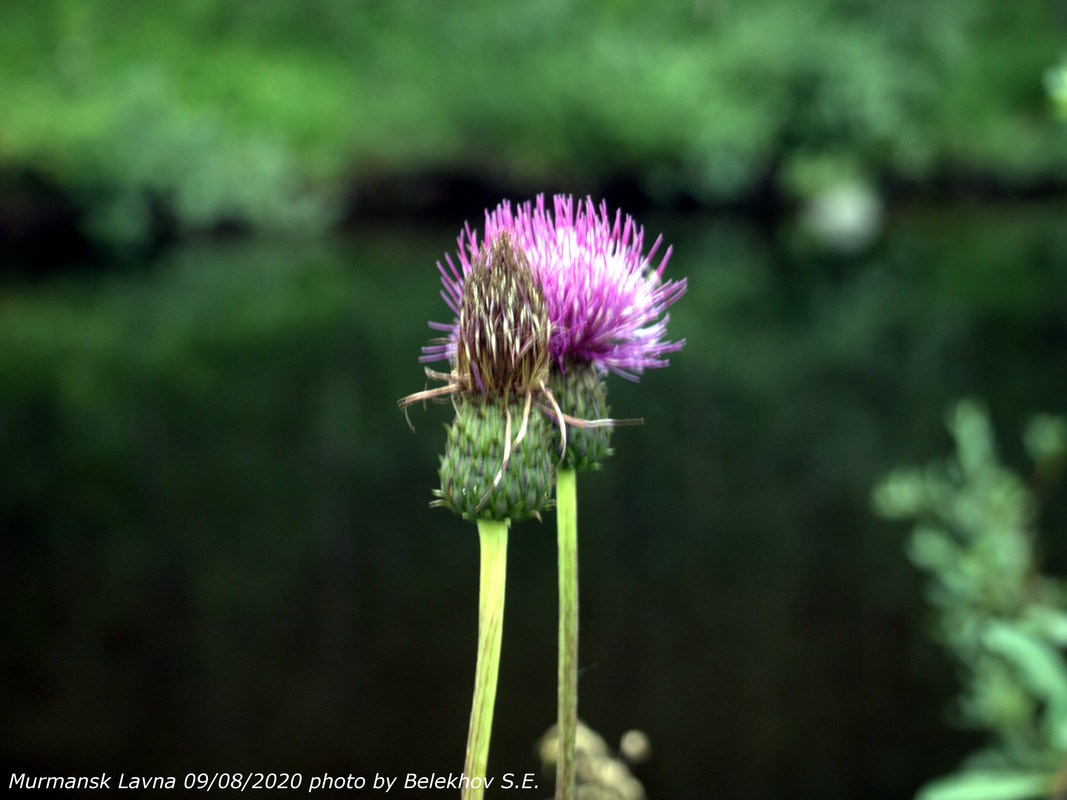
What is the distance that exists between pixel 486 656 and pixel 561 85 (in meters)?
44.9

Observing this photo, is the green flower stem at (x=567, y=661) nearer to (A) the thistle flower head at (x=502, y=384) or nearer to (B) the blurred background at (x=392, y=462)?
(A) the thistle flower head at (x=502, y=384)

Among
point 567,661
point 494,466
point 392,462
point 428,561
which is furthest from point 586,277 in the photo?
point 392,462

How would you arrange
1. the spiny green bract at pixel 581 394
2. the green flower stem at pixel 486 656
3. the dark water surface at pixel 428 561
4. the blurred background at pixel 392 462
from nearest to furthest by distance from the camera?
the green flower stem at pixel 486 656, the spiny green bract at pixel 581 394, the dark water surface at pixel 428 561, the blurred background at pixel 392 462

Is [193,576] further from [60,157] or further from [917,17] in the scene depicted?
[917,17]

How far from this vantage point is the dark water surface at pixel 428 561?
6.78 metres

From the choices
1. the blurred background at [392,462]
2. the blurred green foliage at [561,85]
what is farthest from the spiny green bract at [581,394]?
the blurred green foliage at [561,85]

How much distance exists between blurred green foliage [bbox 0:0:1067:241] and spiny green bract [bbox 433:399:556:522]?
34.8 metres

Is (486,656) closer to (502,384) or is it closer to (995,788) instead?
(502,384)

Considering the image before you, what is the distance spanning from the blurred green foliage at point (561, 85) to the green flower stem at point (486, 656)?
35.0 meters

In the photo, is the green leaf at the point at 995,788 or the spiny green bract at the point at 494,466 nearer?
the spiny green bract at the point at 494,466

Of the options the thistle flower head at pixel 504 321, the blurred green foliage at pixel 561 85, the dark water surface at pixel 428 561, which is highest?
the blurred green foliage at pixel 561 85

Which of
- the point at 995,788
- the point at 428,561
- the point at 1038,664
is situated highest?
the point at 1038,664

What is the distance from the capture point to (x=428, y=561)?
923 cm

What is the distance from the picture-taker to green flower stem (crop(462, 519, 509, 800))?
63.4 inches
